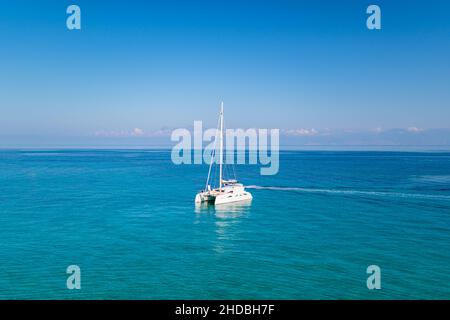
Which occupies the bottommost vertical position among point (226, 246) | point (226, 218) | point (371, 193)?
point (226, 246)

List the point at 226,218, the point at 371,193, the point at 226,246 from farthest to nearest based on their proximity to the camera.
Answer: the point at 371,193
the point at 226,218
the point at 226,246

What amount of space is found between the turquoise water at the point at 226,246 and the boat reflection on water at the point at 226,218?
17cm

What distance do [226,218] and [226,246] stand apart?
13302 millimetres

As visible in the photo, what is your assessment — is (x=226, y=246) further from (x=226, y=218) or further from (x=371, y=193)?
(x=371, y=193)

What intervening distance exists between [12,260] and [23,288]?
7626 mm

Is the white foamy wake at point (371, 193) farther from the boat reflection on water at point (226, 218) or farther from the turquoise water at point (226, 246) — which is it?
the boat reflection on water at point (226, 218)

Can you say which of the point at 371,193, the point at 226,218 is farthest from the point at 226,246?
the point at 371,193

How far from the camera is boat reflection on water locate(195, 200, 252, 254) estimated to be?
3821 centimetres

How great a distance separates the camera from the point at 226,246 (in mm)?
37125

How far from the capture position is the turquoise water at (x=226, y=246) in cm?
2680

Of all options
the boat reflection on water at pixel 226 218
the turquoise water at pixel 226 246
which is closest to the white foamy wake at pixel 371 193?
the turquoise water at pixel 226 246

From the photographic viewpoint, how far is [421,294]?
25688 millimetres

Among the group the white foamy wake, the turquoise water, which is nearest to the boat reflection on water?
the turquoise water
